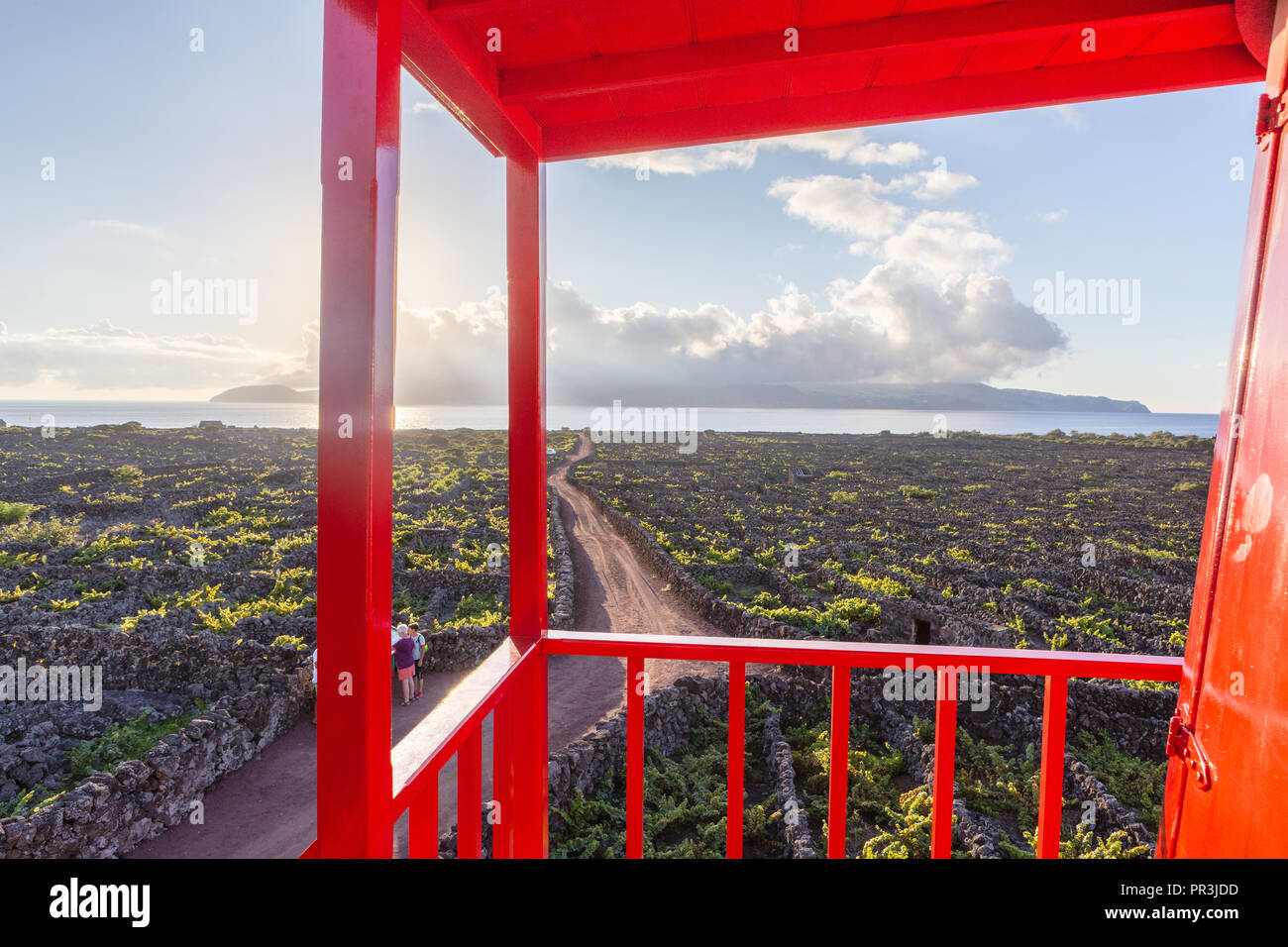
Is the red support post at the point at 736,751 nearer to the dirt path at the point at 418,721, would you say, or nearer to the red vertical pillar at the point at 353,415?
the red vertical pillar at the point at 353,415

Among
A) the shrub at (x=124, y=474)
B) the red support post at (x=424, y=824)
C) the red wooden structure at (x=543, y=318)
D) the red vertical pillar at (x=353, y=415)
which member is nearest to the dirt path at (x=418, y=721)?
the red wooden structure at (x=543, y=318)

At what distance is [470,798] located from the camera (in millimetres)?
1648

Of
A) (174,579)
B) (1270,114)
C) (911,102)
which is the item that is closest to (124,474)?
(174,579)

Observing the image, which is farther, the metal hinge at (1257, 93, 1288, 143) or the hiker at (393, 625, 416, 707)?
the hiker at (393, 625, 416, 707)

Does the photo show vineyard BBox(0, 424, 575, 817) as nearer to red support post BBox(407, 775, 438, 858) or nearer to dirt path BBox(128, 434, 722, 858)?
dirt path BBox(128, 434, 722, 858)

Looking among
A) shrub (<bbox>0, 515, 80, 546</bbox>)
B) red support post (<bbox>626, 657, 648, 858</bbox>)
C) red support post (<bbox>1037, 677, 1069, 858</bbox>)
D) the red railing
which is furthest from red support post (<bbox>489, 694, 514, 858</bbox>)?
shrub (<bbox>0, 515, 80, 546</bbox>)

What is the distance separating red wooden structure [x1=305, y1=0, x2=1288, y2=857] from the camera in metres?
1.11

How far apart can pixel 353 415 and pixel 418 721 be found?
590 cm

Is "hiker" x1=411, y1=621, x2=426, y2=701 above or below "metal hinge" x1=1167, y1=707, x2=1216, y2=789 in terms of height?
below

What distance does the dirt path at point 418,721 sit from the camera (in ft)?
20.3

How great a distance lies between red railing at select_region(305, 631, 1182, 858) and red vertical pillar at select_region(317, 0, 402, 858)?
0.28 meters
